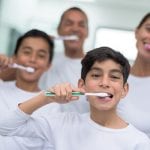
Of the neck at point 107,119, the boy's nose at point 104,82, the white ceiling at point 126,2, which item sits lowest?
the neck at point 107,119

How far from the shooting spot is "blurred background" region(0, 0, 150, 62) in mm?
2629

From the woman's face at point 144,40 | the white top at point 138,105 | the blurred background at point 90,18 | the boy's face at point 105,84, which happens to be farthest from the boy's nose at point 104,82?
the blurred background at point 90,18

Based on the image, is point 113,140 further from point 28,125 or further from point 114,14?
point 114,14

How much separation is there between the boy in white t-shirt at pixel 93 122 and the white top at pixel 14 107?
66 mm

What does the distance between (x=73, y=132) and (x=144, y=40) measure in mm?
469

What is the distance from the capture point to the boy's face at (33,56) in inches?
51.9

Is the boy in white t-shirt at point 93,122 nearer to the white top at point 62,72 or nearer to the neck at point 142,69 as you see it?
the neck at point 142,69

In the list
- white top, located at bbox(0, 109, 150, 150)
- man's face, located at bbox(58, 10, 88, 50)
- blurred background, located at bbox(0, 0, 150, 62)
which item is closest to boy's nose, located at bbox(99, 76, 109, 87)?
white top, located at bbox(0, 109, 150, 150)

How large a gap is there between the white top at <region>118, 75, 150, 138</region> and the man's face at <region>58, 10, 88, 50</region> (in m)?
0.38

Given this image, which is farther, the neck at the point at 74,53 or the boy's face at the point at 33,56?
the neck at the point at 74,53

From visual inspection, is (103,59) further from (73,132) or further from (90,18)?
(90,18)

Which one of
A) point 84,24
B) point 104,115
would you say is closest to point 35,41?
point 84,24

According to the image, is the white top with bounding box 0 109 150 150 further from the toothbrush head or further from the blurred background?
the blurred background

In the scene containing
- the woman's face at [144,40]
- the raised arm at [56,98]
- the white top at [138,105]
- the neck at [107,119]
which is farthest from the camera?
the woman's face at [144,40]
